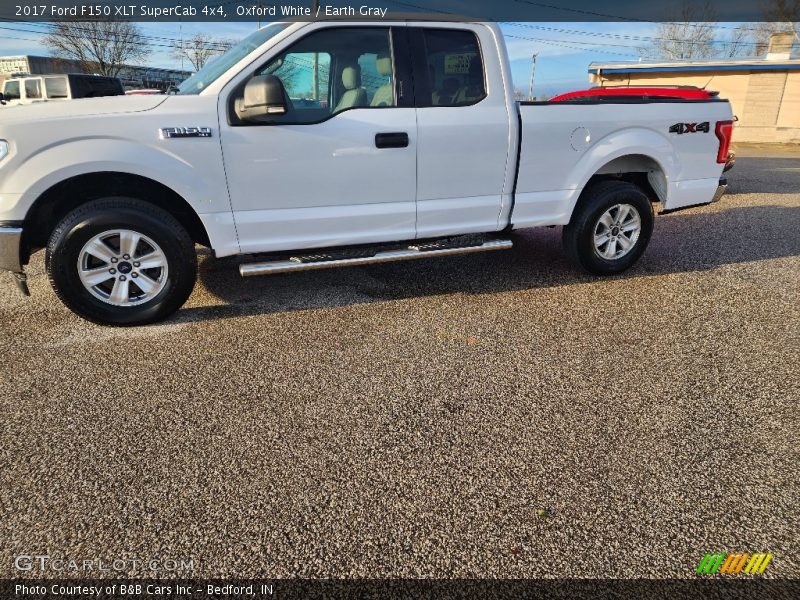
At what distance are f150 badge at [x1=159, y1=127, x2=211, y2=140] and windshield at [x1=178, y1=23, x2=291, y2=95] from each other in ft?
1.26

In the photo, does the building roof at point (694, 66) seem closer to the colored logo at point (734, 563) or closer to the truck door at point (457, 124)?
the truck door at point (457, 124)

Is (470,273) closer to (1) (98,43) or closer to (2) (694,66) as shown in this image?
(2) (694,66)

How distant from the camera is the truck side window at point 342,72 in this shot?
3.87m

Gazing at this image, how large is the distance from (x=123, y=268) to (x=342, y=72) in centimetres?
211

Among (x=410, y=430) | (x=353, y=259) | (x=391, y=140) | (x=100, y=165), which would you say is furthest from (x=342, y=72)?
(x=410, y=430)

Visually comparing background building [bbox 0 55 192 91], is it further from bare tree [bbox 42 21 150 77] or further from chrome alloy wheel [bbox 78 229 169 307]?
chrome alloy wheel [bbox 78 229 169 307]

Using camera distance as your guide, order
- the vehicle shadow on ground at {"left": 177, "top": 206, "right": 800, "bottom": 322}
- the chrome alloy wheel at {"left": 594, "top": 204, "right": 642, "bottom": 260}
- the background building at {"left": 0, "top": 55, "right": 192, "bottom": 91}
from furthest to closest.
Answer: the background building at {"left": 0, "top": 55, "right": 192, "bottom": 91} → the chrome alloy wheel at {"left": 594, "top": 204, "right": 642, "bottom": 260} → the vehicle shadow on ground at {"left": 177, "top": 206, "right": 800, "bottom": 322}

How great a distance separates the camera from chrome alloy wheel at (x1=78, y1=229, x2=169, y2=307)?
3.67 metres

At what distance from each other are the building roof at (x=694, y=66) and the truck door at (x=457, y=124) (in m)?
24.4

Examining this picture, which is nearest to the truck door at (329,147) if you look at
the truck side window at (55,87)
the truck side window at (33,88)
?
the truck side window at (55,87)

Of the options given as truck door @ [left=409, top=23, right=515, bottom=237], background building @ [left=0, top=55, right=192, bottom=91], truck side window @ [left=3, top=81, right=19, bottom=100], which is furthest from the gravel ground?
background building @ [left=0, top=55, right=192, bottom=91]

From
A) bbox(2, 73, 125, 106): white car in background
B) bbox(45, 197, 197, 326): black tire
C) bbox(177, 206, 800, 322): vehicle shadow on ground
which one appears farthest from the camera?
bbox(2, 73, 125, 106): white car in background

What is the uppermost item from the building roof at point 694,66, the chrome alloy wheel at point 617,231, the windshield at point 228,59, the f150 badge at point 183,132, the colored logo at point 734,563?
the building roof at point 694,66

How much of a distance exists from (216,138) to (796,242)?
256 inches
